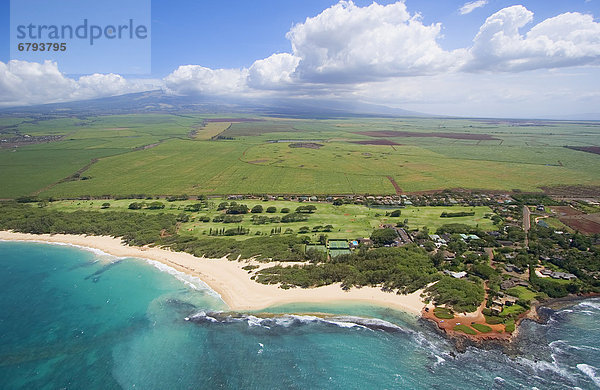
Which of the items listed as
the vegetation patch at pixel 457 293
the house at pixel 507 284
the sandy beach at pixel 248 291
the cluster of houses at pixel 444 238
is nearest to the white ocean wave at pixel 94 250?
the sandy beach at pixel 248 291

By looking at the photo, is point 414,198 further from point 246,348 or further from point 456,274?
point 246,348

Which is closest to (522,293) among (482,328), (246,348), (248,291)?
(482,328)

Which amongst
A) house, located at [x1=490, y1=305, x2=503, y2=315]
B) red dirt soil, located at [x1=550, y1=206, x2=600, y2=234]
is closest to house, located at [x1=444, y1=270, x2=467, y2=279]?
house, located at [x1=490, y1=305, x2=503, y2=315]

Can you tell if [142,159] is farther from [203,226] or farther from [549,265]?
[549,265]

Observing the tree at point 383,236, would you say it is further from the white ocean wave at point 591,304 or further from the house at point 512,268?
the white ocean wave at point 591,304

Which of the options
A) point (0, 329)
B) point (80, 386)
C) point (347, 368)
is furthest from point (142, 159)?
point (347, 368)
